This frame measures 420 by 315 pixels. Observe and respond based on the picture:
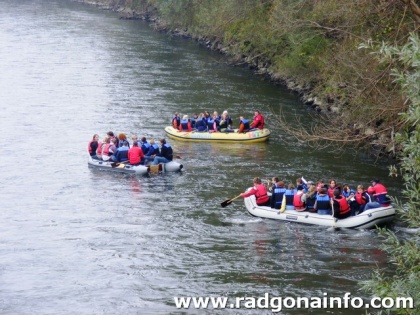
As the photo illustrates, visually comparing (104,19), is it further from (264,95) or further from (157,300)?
(157,300)

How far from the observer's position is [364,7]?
2311 centimetres

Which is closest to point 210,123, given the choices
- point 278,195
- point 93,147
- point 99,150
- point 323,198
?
point 99,150

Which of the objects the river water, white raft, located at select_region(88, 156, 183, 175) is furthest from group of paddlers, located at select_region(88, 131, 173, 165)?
the river water

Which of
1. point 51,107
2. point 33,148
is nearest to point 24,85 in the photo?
point 51,107

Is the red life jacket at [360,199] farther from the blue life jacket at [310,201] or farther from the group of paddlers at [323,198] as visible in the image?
the blue life jacket at [310,201]

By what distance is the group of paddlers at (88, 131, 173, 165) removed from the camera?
24047 millimetres

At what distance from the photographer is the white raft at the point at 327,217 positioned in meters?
18.5

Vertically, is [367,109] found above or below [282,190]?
above

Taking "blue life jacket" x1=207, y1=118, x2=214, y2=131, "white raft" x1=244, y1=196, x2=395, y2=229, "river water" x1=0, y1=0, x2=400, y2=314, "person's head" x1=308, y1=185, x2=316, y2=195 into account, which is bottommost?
"river water" x1=0, y1=0, x2=400, y2=314

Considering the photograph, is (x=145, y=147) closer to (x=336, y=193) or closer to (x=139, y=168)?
(x=139, y=168)

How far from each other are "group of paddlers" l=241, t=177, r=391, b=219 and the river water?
625mm

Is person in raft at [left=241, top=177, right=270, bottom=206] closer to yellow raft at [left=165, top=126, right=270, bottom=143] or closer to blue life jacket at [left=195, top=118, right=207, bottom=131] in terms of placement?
yellow raft at [left=165, top=126, right=270, bottom=143]

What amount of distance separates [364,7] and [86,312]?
14.4m

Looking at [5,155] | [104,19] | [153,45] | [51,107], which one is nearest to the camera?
[5,155]
